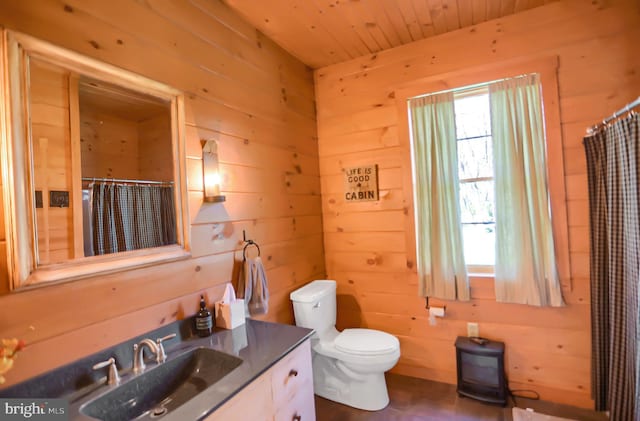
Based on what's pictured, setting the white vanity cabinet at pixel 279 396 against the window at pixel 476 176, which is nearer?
the white vanity cabinet at pixel 279 396

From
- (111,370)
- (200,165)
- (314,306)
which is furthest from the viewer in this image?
(314,306)

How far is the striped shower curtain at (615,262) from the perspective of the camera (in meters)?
1.43

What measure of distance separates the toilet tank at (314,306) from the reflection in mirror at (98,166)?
0.99 metres

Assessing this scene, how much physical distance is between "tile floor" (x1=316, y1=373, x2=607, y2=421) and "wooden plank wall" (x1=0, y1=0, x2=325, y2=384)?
28.2 inches

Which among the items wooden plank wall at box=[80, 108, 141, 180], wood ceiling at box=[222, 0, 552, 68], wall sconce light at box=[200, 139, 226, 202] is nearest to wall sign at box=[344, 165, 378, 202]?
wood ceiling at box=[222, 0, 552, 68]

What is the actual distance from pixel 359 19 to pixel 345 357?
2.24 meters

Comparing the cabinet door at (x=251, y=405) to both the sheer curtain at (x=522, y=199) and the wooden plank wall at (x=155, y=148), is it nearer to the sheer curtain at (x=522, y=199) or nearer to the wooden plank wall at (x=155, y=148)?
the wooden plank wall at (x=155, y=148)

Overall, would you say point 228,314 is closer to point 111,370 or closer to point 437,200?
point 111,370

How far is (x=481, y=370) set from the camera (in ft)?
7.19

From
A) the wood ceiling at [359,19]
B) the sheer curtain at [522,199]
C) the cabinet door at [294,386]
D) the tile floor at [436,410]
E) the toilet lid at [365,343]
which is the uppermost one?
the wood ceiling at [359,19]

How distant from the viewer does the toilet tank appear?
7.09 ft

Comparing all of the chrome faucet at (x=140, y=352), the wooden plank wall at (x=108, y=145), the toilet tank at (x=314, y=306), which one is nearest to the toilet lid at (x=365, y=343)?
the toilet tank at (x=314, y=306)

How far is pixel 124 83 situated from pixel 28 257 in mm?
779

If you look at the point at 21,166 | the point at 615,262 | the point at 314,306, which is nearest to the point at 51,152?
the point at 21,166
